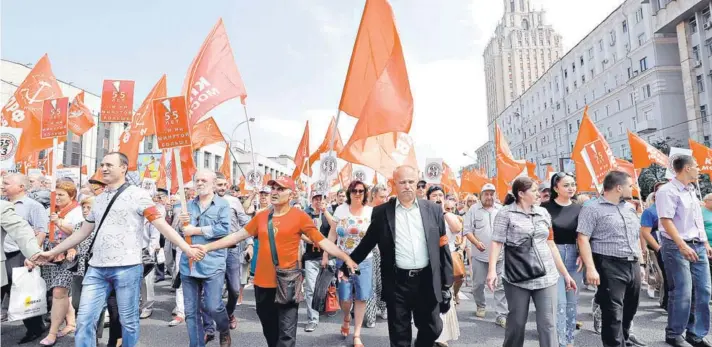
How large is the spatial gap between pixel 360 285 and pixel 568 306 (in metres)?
2.35

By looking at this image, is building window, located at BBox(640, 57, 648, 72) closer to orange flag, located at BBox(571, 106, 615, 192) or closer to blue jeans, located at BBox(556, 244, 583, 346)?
orange flag, located at BBox(571, 106, 615, 192)

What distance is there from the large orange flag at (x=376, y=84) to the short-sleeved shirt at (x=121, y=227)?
2.38 m

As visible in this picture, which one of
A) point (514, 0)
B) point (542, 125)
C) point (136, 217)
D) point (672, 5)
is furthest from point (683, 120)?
point (514, 0)

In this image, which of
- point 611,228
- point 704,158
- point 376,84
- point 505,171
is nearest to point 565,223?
point 611,228

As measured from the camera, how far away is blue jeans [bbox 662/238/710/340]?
4699mm

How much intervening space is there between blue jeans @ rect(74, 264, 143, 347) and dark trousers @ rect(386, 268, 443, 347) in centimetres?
223

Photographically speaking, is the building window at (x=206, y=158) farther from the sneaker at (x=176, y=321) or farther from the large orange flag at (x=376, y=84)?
the large orange flag at (x=376, y=84)

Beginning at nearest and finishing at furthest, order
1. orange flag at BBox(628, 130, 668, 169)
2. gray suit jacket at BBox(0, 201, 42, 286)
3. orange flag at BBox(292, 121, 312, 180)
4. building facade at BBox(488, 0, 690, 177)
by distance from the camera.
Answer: gray suit jacket at BBox(0, 201, 42, 286)
orange flag at BBox(628, 130, 668, 169)
orange flag at BBox(292, 121, 312, 180)
building facade at BBox(488, 0, 690, 177)

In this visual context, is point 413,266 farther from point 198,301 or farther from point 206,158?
point 206,158

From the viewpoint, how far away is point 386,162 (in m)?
5.88

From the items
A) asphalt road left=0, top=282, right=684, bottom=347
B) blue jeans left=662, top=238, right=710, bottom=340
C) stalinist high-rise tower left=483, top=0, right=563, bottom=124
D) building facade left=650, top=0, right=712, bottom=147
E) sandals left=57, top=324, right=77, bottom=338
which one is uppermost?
stalinist high-rise tower left=483, top=0, right=563, bottom=124

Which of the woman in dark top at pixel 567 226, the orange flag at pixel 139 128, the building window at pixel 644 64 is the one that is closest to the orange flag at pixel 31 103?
the orange flag at pixel 139 128

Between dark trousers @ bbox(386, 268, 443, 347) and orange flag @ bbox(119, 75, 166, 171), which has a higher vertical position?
orange flag @ bbox(119, 75, 166, 171)

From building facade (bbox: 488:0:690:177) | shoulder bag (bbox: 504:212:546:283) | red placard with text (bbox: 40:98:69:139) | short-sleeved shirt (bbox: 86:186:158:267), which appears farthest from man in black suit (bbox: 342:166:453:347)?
building facade (bbox: 488:0:690:177)
